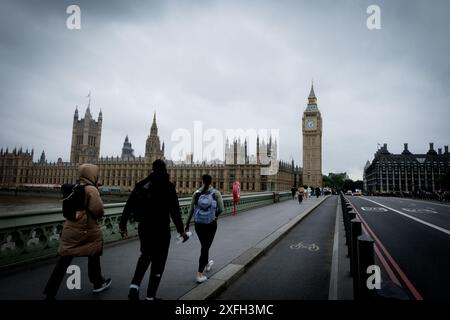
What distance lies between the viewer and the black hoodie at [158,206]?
3.89 meters

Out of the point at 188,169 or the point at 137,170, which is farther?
the point at 137,170

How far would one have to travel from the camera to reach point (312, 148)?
105938 mm

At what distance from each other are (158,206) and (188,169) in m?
94.9

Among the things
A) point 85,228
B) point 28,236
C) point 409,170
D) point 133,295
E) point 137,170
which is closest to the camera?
point 133,295

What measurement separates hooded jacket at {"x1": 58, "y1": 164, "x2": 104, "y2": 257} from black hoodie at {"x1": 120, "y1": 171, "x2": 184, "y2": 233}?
0.42 metres

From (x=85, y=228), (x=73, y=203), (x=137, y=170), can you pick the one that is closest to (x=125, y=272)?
(x=85, y=228)

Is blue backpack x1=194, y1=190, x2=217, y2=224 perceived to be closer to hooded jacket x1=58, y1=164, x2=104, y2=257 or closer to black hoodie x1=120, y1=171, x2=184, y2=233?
black hoodie x1=120, y1=171, x2=184, y2=233

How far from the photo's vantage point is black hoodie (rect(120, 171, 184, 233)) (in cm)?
389

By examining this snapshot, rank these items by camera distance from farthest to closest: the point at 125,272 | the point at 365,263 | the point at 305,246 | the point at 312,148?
the point at 312,148
the point at 305,246
the point at 125,272
the point at 365,263

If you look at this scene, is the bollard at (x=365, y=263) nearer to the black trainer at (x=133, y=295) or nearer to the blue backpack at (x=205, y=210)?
the blue backpack at (x=205, y=210)

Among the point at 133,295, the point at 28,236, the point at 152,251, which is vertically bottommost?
the point at 133,295

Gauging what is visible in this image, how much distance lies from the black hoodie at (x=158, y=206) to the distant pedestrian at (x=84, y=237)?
43 cm

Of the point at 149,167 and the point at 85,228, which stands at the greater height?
the point at 149,167

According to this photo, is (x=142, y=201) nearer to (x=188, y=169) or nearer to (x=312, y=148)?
(x=188, y=169)
